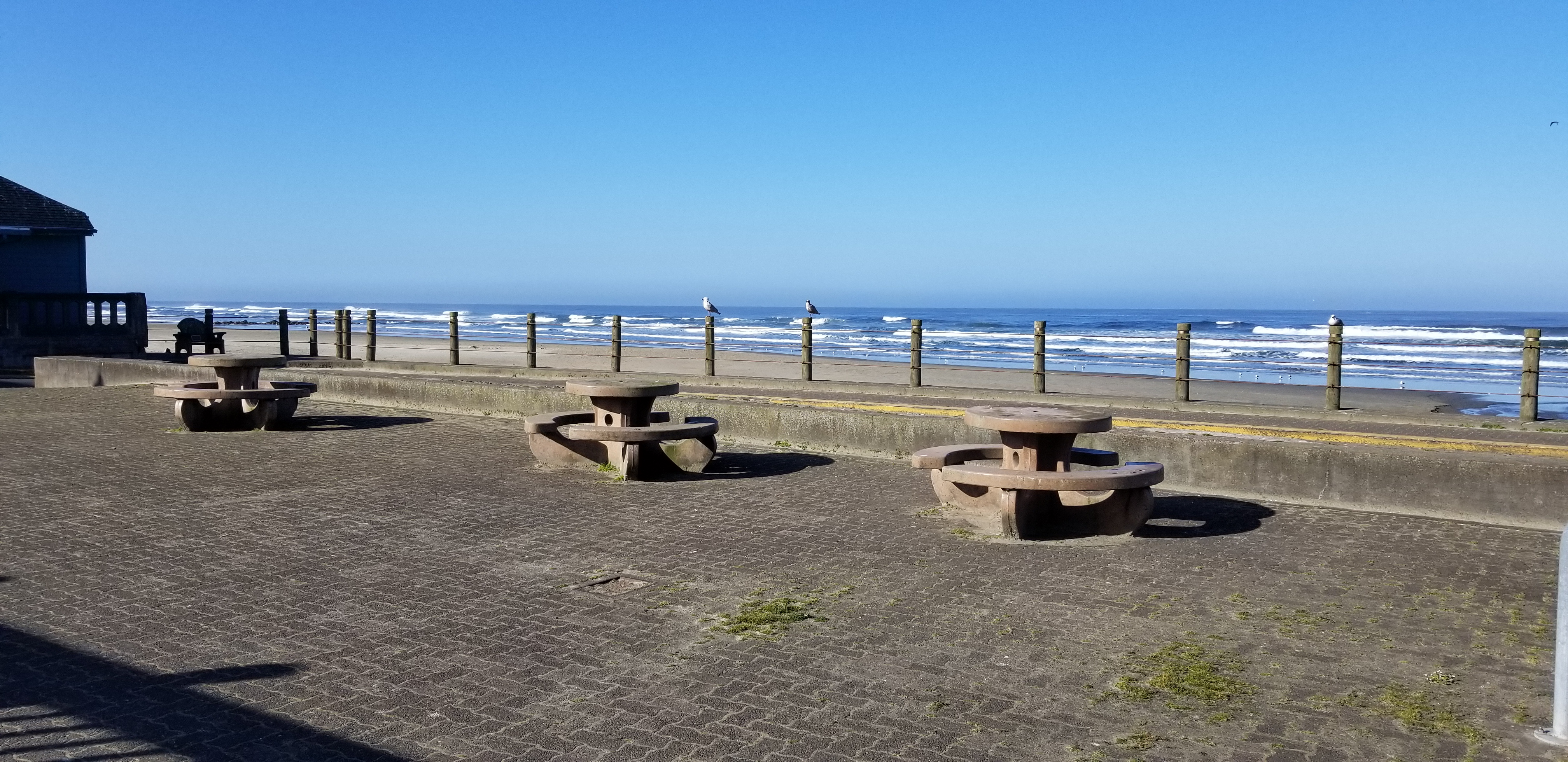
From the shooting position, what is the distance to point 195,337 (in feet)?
86.6

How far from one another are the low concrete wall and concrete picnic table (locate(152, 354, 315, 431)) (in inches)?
114

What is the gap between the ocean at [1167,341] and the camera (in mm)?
23781

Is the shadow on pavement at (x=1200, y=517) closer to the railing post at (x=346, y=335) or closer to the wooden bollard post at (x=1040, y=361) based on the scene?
the wooden bollard post at (x=1040, y=361)

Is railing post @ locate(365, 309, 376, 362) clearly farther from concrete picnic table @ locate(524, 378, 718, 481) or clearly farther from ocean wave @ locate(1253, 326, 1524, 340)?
ocean wave @ locate(1253, 326, 1524, 340)

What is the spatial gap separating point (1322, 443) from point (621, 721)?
6206 mm

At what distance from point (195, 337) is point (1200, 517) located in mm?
23878

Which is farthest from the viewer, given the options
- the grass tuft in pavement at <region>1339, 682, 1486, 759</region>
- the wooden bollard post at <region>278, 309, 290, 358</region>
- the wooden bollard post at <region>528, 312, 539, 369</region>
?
the wooden bollard post at <region>278, 309, 290, 358</region>

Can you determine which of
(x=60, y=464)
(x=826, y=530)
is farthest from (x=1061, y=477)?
(x=60, y=464)

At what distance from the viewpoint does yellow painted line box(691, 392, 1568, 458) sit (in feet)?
32.8

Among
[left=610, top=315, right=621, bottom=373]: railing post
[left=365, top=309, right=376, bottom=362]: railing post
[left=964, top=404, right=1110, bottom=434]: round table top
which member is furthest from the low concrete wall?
[left=365, top=309, right=376, bottom=362]: railing post

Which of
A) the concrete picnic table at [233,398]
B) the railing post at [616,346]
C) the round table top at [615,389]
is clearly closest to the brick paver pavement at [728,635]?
the round table top at [615,389]

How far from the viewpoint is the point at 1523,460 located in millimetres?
8039

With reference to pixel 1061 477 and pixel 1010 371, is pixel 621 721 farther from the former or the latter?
pixel 1010 371

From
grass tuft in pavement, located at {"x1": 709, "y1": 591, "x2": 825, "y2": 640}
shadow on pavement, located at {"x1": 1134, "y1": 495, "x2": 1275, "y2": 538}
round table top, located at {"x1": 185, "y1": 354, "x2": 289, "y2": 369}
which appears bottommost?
grass tuft in pavement, located at {"x1": 709, "y1": 591, "x2": 825, "y2": 640}
